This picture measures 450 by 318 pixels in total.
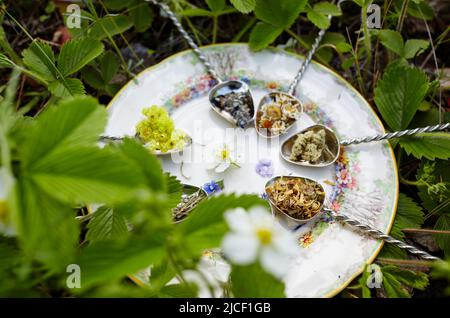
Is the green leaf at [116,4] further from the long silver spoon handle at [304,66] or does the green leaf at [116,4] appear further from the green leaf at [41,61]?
the long silver spoon handle at [304,66]

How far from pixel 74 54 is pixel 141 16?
300mm

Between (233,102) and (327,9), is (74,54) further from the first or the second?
(327,9)

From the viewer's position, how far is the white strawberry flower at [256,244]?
0.50m

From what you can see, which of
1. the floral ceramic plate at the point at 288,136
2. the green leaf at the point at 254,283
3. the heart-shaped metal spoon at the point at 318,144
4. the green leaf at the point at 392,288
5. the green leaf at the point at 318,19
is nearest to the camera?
the green leaf at the point at 254,283

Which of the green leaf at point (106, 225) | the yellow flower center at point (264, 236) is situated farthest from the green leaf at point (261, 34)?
the yellow flower center at point (264, 236)

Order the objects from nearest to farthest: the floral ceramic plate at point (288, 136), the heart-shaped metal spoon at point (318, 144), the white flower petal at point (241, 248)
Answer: the white flower petal at point (241, 248), the floral ceramic plate at point (288, 136), the heart-shaped metal spoon at point (318, 144)

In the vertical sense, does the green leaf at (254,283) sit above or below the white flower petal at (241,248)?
below

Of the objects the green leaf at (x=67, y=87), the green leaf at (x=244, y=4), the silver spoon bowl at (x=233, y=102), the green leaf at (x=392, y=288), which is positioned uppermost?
the green leaf at (x=244, y=4)

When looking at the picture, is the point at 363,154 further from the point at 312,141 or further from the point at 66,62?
the point at 66,62

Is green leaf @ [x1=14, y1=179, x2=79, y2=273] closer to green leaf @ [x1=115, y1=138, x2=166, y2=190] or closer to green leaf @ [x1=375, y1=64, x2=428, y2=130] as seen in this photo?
green leaf @ [x1=115, y1=138, x2=166, y2=190]

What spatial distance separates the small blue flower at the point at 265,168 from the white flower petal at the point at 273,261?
0.50 meters

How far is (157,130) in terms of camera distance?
38.7 inches

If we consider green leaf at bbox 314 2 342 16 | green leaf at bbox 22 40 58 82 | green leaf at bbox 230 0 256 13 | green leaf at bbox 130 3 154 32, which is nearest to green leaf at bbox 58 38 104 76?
green leaf at bbox 22 40 58 82
